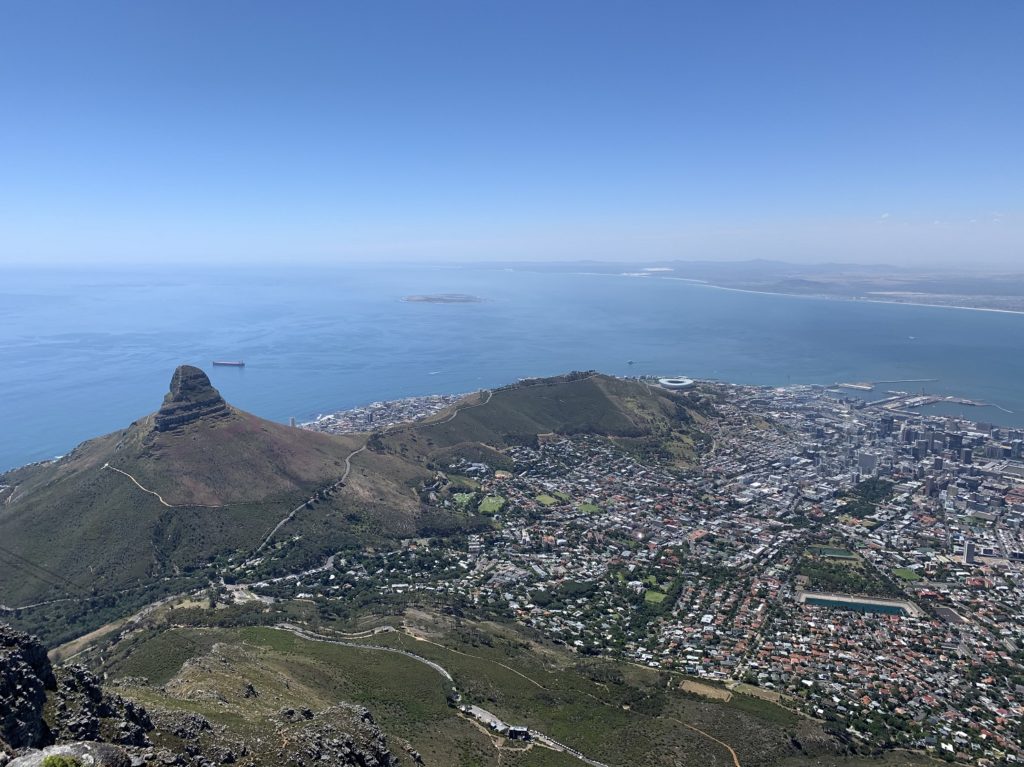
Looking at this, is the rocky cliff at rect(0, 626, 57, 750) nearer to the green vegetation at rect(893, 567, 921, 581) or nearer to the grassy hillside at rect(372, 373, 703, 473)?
the green vegetation at rect(893, 567, 921, 581)

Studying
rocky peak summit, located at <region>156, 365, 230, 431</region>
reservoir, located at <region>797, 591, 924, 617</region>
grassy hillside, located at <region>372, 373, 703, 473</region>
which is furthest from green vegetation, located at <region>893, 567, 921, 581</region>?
rocky peak summit, located at <region>156, 365, 230, 431</region>

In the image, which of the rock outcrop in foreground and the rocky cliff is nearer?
the rock outcrop in foreground

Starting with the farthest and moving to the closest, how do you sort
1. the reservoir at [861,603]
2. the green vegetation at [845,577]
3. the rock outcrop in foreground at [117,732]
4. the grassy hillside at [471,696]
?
1. the green vegetation at [845,577]
2. the reservoir at [861,603]
3. the grassy hillside at [471,696]
4. the rock outcrop in foreground at [117,732]

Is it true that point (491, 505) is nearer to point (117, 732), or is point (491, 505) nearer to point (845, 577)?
point (845, 577)

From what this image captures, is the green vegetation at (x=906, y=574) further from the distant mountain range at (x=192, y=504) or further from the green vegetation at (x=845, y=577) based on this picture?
the distant mountain range at (x=192, y=504)

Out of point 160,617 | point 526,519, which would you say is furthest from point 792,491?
point 160,617

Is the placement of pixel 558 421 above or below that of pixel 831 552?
above

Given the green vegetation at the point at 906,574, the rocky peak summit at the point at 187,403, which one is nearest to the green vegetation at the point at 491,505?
the rocky peak summit at the point at 187,403

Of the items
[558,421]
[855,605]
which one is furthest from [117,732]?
[558,421]
